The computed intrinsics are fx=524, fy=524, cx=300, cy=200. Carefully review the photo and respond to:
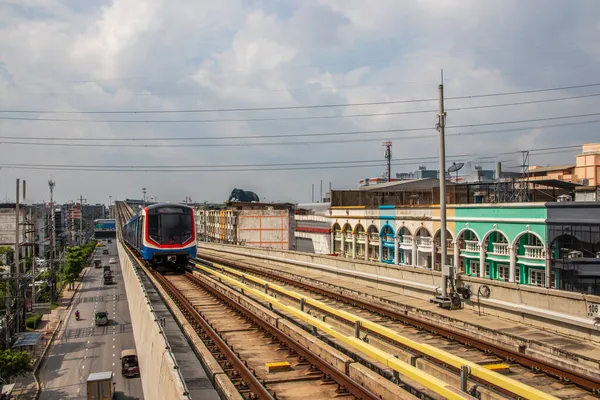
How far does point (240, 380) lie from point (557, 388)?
5.23 meters

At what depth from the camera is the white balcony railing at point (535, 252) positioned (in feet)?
73.0

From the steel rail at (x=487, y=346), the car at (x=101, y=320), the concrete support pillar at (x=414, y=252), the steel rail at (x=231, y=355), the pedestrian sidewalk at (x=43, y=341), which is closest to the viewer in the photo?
the steel rail at (x=231, y=355)

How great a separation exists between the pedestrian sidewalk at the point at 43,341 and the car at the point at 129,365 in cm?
482

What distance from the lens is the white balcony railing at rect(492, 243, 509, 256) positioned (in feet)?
80.1

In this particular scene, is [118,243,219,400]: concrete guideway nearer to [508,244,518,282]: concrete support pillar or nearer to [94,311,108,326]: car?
[508,244,518,282]: concrete support pillar

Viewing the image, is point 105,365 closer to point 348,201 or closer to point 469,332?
point 348,201

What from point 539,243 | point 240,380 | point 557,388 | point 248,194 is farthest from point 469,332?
point 248,194

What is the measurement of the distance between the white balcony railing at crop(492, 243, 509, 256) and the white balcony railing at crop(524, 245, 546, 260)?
128 centimetres

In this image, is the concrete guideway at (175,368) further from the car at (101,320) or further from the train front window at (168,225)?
the car at (101,320)

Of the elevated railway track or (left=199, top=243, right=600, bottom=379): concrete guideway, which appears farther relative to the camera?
(left=199, top=243, right=600, bottom=379): concrete guideway

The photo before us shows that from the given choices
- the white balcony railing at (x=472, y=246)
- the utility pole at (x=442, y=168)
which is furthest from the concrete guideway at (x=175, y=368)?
the white balcony railing at (x=472, y=246)

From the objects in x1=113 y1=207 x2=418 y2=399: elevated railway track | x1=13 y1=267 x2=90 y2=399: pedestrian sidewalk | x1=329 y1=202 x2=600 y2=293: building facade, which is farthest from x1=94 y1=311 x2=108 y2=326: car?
x1=113 y1=207 x2=418 y2=399: elevated railway track

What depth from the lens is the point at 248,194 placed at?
11569 centimetres

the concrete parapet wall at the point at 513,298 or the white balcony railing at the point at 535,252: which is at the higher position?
the white balcony railing at the point at 535,252
